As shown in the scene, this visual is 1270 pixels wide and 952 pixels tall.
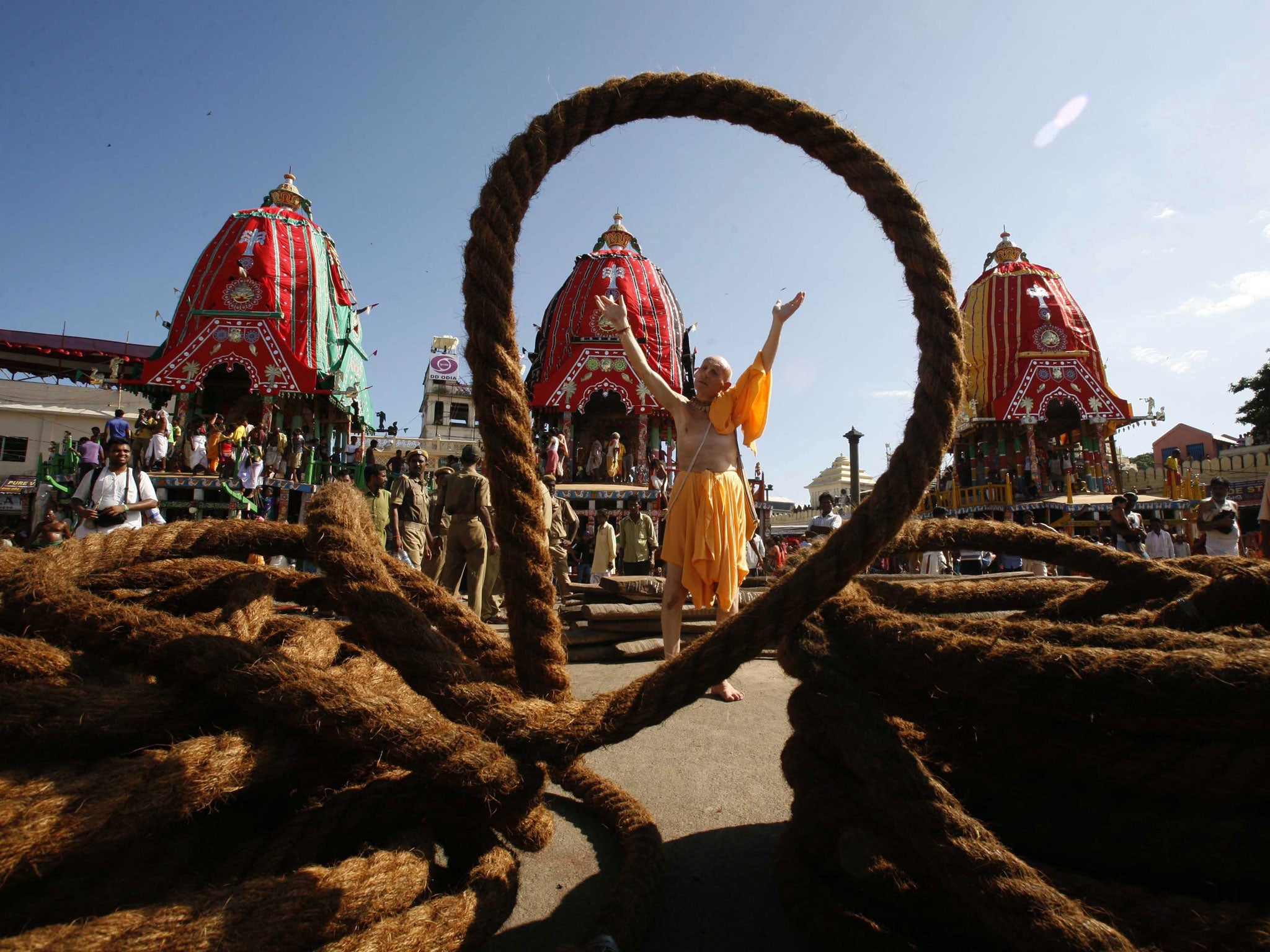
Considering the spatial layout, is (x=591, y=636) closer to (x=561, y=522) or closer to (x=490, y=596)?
(x=490, y=596)

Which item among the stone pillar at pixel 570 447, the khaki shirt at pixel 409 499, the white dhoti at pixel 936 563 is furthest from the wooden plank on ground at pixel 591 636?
the stone pillar at pixel 570 447

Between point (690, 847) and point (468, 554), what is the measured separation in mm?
4754

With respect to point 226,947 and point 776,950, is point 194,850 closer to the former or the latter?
point 226,947

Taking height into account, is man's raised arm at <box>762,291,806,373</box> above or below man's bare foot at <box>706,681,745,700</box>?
above

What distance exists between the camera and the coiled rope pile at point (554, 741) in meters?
0.95

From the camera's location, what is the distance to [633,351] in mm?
2656

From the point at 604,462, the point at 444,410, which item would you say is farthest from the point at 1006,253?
the point at 444,410

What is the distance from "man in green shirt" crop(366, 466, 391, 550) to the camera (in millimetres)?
6738

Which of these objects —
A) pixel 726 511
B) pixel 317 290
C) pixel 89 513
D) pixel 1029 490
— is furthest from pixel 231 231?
pixel 1029 490

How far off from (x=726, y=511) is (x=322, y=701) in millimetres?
2484

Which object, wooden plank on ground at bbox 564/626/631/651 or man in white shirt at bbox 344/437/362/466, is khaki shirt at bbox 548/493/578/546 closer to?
wooden plank on ground at bbox 564/626/631/651

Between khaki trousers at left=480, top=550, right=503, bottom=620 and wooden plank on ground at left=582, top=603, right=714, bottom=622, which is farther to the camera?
khaki trousers at left=480, top=550, right=503, bottom=620

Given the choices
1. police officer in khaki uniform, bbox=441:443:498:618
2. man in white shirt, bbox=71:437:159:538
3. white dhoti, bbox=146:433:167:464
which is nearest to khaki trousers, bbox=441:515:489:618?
police officer in khaki uniform, bbox=441:443:498:618

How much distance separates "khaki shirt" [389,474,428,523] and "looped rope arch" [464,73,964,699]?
5.82m
